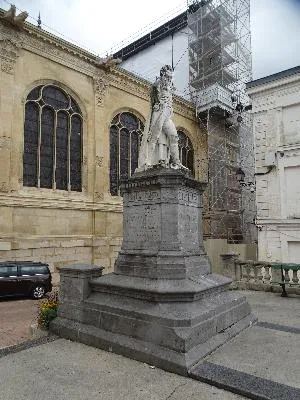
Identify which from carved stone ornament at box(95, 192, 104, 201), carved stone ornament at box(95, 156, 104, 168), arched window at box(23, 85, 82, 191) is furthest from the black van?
carved stone ornament at box(95, 156, 104, 168)

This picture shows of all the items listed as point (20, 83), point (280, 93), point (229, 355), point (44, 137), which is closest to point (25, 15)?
point (20, 83)

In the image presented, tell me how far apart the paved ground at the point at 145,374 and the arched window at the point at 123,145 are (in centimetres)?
1538

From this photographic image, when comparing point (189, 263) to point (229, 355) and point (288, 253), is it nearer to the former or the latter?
point (229, 355)

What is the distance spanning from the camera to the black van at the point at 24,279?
13.5m

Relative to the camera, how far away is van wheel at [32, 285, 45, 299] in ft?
45.9

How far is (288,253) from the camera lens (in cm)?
1848

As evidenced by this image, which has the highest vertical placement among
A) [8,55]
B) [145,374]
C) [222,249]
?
[8,55]

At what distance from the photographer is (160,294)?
5797mm

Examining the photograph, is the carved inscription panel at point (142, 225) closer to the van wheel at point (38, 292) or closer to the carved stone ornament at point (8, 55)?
the van wheel at point (38, 292)

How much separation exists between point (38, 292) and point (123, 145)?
11.1 m

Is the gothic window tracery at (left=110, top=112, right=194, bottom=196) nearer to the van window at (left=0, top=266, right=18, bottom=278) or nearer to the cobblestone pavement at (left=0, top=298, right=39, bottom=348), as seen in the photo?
the van window at (left=0, top=266, right=18, bottom=278)

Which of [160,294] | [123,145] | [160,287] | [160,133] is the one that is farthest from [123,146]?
[160,294]

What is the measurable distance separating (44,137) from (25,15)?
18.7 ft

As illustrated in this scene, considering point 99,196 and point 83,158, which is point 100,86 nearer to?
point 83,158
